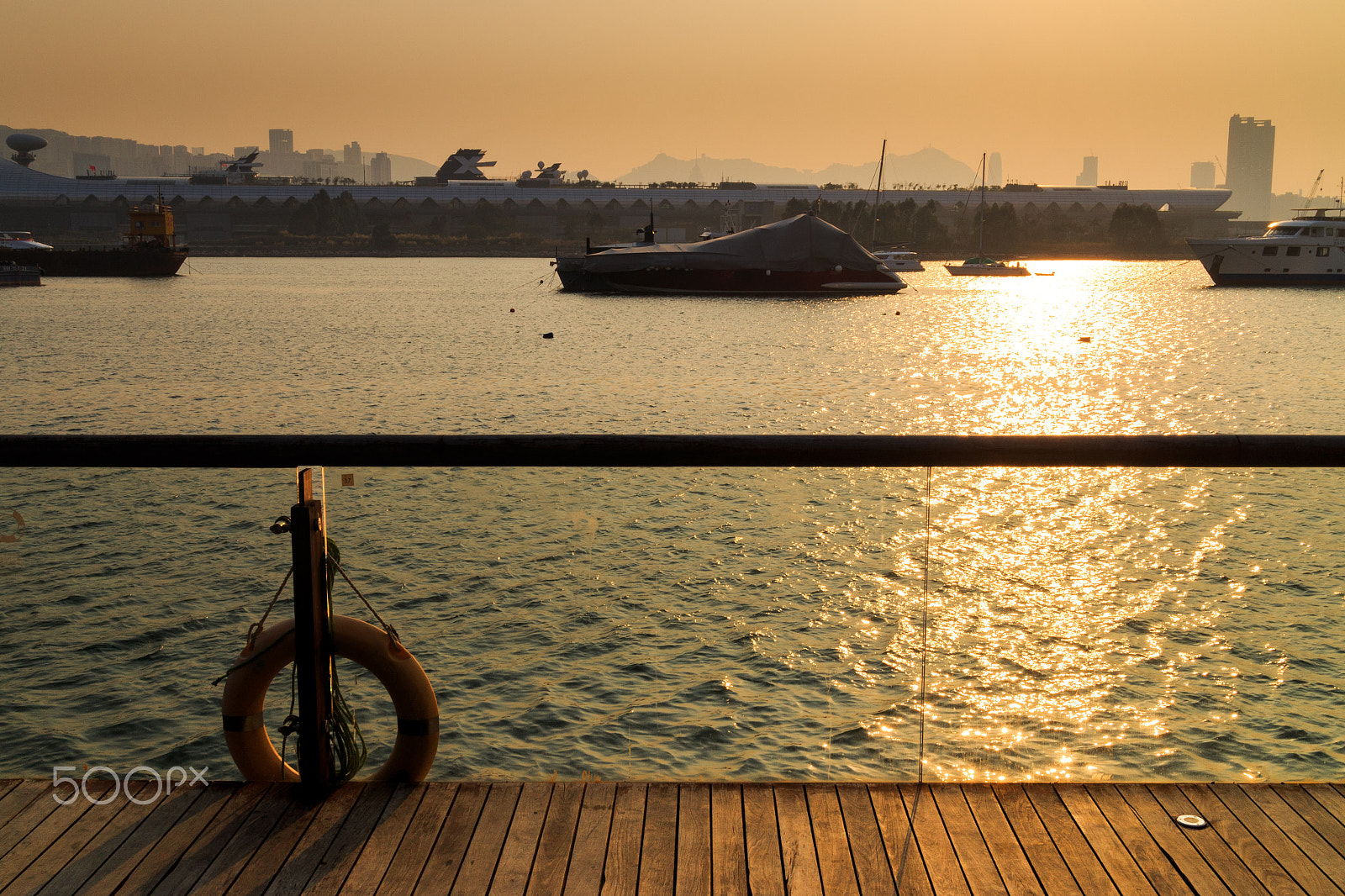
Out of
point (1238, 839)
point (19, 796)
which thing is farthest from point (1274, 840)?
point (19, 796)

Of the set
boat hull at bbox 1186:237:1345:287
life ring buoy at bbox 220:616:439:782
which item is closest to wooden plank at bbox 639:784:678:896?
life ring buoy at bbox 220:616:439:782

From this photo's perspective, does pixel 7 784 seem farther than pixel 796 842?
Yes

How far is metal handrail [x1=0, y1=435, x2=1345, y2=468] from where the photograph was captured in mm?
2791

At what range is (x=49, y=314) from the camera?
55812 mm

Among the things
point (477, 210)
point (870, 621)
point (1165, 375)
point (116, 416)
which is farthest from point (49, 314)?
point (477, 210)

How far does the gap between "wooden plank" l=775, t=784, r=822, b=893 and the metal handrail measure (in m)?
0.85

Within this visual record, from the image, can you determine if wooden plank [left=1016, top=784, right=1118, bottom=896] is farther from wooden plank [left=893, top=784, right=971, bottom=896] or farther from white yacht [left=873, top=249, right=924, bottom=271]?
white yacht [left=873, top=249, right=924, bottom=271]

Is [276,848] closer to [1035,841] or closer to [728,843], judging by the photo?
[728,843]

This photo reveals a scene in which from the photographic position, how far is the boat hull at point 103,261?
87.8 meters

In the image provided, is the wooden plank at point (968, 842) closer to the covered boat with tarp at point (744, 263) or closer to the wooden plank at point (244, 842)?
the wooden plank at point (244, 842)

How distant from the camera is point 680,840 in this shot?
2.56m

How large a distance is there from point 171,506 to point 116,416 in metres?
20.5

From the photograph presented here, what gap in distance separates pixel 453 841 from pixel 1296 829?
202cm

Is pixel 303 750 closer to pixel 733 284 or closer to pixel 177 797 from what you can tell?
pixel 177 797
